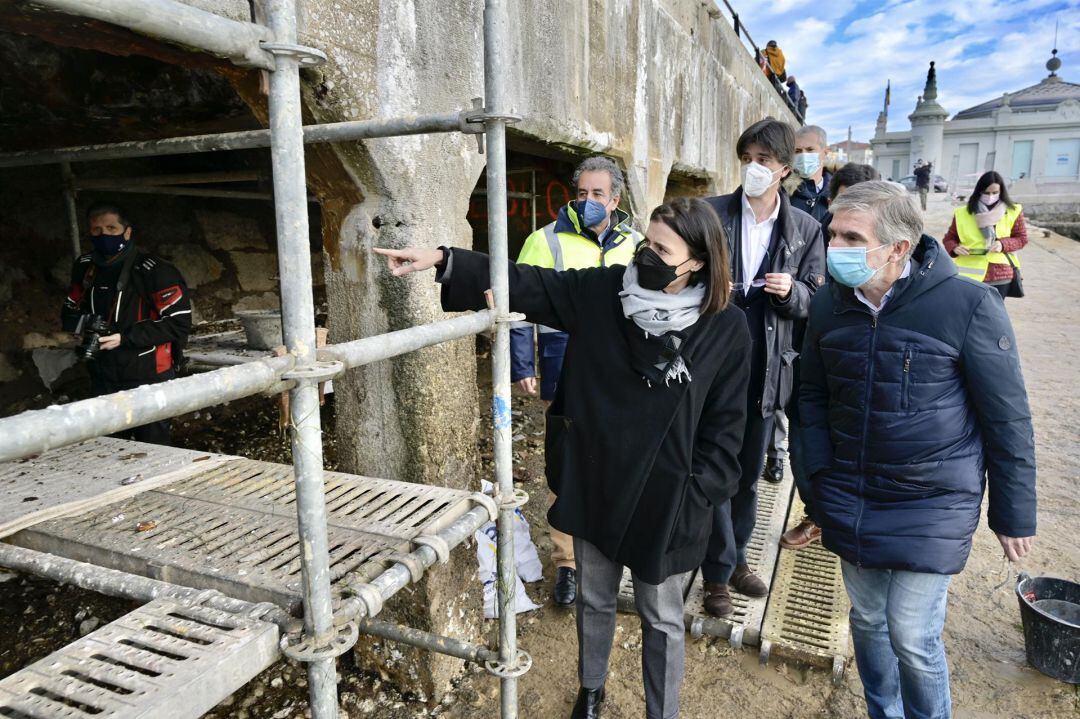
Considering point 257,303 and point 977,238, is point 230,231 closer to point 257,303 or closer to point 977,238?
point 257,303

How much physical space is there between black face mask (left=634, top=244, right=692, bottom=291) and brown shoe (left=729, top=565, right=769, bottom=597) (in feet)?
5.85

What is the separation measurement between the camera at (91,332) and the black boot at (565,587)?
2.59 metres

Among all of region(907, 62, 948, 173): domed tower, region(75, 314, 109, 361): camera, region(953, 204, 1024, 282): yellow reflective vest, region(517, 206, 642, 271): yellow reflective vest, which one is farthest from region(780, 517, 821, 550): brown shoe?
region(907, 62, 948, 173): domed tower

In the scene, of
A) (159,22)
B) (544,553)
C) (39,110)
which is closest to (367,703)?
(544,553)

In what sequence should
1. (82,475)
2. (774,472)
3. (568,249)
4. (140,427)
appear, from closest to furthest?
1. (82,475)
2. (568,249)
3. (140,427)
4. (774,472)

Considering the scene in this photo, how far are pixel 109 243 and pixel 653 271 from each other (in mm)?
3022

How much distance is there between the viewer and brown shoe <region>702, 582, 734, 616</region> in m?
2.93

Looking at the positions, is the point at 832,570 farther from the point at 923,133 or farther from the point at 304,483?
the point at 923,133

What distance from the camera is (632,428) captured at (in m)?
2.03

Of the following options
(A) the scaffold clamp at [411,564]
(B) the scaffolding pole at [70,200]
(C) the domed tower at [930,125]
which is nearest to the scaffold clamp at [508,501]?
(A) the scaffold clamp at [411,564]

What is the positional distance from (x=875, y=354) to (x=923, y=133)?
47272 mm

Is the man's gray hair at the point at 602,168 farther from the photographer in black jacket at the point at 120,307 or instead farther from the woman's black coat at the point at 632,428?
the photographer in black jacket at the point at 120,307

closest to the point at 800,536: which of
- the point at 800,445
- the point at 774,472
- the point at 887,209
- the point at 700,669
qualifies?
the point at 774,472

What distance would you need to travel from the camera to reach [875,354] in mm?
1950
